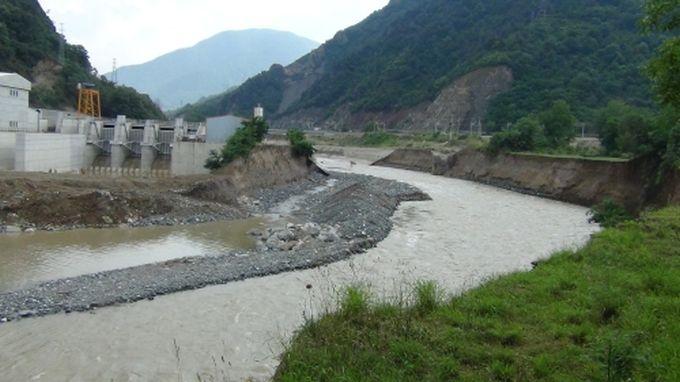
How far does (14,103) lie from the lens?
38.3 metres

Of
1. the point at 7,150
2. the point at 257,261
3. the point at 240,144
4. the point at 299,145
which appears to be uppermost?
the point at 299,145

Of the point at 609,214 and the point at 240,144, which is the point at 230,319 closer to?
the point at 609,214

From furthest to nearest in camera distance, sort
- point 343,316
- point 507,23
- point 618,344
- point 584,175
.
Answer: point 507,23, point 584,175, point 343,316, point 618,344

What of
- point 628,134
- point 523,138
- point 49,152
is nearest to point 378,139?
point 523,138

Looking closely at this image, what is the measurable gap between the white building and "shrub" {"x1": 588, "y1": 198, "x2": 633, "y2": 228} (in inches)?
1449

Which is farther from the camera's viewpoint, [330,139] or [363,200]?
[330,139]

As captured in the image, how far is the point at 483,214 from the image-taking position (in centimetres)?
2966

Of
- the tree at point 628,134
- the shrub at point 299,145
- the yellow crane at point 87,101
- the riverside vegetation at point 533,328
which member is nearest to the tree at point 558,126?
the tree at point 628,134

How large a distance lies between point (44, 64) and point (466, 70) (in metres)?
73.1

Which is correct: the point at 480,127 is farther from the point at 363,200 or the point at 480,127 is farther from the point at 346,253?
the point at 346,253

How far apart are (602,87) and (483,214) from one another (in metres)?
60.8

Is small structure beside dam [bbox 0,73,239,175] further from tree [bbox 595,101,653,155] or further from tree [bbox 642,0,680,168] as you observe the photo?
tree [bbox 642,0,680,168]

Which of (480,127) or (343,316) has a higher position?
(480,127)

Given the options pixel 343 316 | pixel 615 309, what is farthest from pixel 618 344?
pixel 343 316
